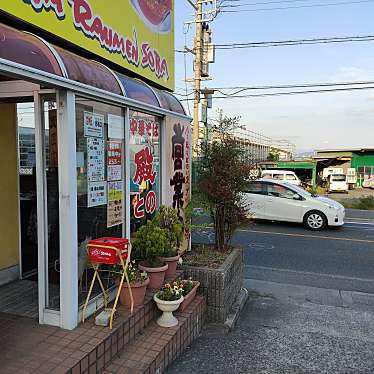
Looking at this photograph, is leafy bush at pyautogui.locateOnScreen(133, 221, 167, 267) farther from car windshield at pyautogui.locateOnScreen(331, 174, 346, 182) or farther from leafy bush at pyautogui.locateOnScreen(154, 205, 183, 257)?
car windshield at pyautogui.locateOnScreen(331, 174, 346, 182)

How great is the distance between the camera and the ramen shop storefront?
121 inches

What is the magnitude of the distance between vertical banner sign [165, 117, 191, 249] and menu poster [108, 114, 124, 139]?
124 centimetres

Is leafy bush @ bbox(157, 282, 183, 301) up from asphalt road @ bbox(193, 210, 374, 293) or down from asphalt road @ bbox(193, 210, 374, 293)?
up

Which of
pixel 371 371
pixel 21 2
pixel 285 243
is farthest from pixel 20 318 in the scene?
pixel 285 243

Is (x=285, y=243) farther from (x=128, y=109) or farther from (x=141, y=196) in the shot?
(x=128, y=109)

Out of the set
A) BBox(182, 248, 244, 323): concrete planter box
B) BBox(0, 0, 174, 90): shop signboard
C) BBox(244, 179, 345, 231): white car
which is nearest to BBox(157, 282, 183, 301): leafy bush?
BBox(182, 248, 244, 323): concrete planter box

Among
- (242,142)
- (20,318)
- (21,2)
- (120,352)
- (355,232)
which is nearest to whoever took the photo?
(21,2)

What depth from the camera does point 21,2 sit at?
9.55 feet

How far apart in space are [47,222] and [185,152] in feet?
10.1

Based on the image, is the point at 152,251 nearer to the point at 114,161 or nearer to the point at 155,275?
the point at 155,275

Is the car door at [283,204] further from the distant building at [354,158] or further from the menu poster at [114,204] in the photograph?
the distant building at [354,158]

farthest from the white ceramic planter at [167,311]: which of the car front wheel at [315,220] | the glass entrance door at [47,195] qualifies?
the car front wheel at [315,220]

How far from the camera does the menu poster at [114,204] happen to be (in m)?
3.91

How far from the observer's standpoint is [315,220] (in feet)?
37.7
